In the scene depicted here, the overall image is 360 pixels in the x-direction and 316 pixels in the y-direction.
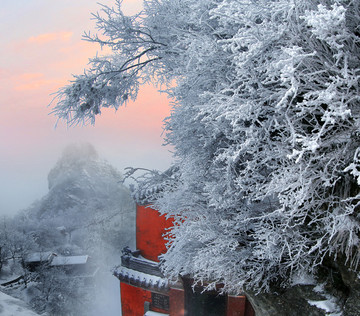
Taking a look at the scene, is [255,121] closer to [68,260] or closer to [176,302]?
[176,302]

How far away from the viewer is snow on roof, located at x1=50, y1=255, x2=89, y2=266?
2650 centimetres

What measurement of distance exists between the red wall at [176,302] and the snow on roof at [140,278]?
1.46 ft

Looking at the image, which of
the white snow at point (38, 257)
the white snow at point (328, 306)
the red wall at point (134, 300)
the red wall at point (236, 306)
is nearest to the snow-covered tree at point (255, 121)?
the white snow at point (328, 306)

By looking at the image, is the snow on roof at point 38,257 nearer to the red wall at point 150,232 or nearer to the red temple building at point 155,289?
the red temple building at point 155,289

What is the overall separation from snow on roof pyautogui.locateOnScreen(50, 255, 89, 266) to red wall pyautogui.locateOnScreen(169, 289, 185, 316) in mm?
17181

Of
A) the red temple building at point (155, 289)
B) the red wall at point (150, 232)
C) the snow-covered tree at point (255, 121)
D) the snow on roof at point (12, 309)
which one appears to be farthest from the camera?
the red wall at point (150, 232)

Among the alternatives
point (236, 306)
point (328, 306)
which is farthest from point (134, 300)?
point (328, 306)

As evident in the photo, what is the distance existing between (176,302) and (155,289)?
1.03m

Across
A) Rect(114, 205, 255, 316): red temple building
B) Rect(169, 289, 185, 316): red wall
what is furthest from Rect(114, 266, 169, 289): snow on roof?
Rect(169, 289, 185, 316): red wall

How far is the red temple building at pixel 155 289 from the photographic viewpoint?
38.7ft

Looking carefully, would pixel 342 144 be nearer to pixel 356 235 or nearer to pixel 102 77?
pixel 356 235

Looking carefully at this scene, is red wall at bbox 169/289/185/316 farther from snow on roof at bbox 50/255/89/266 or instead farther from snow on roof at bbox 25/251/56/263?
snow on roof at bbox 25/251/56/263

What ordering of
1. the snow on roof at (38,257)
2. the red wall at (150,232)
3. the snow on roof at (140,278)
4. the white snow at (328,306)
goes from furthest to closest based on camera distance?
the snow on roof at (38,257)
the red wall at (150,232)
the snow on roof at (140,278)
the white snow at (328,306)

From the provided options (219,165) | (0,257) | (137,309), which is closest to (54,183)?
(0,257)
